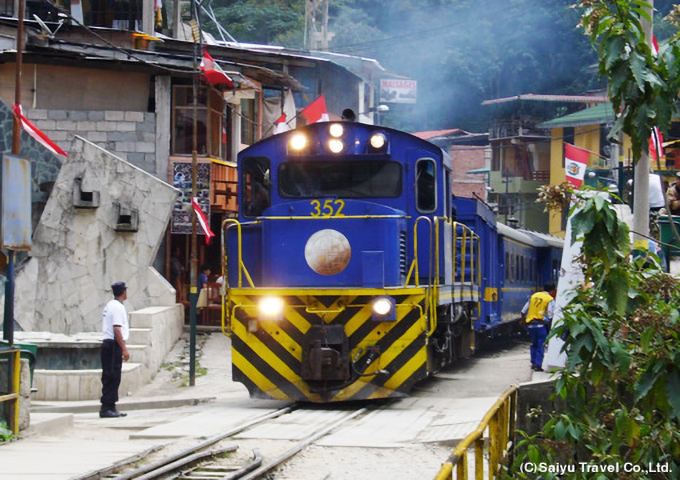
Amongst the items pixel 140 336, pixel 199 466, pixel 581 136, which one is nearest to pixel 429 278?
pixel 199 466

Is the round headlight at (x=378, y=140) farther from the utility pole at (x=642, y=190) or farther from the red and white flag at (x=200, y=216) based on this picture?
the red and white flag at (x=200, y=216)

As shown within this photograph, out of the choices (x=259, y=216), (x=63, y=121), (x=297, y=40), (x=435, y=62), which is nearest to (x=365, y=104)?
(x=297, y=40)

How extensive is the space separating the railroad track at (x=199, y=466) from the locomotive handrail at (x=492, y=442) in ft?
6.22

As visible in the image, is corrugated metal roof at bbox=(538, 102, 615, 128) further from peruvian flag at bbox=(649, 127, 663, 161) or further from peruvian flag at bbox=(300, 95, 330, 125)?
peruvian flag at bbox=(649, 127, 663, 161)

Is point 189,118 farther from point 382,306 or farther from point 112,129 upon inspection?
point 382,306

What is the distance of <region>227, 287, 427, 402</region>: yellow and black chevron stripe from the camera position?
1162cm

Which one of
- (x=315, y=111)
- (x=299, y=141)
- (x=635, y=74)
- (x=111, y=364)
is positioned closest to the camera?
(x=635, y=74)

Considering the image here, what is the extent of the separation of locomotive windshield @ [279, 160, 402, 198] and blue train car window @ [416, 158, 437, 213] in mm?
254

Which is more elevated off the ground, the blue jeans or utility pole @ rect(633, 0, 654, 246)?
utility pole @ rect(633, 0, 654, 246)

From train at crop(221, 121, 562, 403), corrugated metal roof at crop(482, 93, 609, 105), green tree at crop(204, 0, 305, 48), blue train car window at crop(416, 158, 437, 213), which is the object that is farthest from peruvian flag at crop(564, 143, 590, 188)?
green tree at crop(204, 0, 305, 48)

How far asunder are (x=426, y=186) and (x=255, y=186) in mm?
2129

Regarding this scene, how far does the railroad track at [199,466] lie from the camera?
7.54 meters

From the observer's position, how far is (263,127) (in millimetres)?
28391

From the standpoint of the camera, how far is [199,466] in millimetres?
8133
